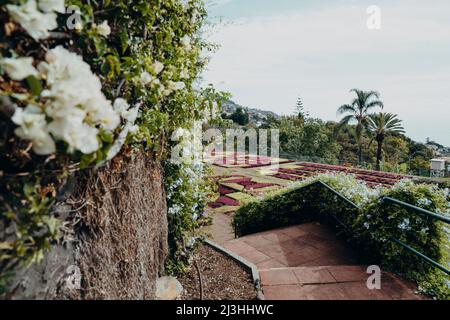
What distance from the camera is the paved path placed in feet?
9.68

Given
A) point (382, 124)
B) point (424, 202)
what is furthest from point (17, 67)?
point (382, 124)

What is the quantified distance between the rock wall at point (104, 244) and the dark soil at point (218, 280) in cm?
58

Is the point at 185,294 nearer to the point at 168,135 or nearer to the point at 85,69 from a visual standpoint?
the point at 168,135

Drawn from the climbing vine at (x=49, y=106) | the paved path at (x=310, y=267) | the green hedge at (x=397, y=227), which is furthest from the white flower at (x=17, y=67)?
the green hedge at (x=397, y=227)

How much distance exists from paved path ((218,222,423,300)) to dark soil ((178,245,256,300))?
0.69ft

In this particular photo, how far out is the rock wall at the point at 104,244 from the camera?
1367mm

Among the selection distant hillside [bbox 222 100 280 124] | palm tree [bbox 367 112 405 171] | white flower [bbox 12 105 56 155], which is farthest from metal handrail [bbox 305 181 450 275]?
palm tree [bbox 367 112 405 171]

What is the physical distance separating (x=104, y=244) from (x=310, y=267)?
2.54 meters

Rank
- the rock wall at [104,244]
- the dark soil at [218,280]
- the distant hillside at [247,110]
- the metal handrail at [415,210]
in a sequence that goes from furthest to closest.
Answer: the distant hillside at [247,110]
the dark soil at [218,280]
the metal handrail at [415,210]
the rock wall at [104,244]

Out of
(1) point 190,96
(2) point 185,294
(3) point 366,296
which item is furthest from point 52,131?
(3) point 366,296

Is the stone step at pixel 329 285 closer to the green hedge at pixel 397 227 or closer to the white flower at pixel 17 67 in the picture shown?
the green hedge at pixel 397 227

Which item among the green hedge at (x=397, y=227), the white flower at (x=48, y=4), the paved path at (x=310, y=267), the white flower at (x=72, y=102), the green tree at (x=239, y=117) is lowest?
the paved path at (x=310, y=267)

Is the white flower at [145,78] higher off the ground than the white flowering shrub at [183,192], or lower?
higher

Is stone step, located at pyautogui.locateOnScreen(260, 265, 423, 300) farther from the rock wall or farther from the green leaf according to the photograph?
the green leaf
